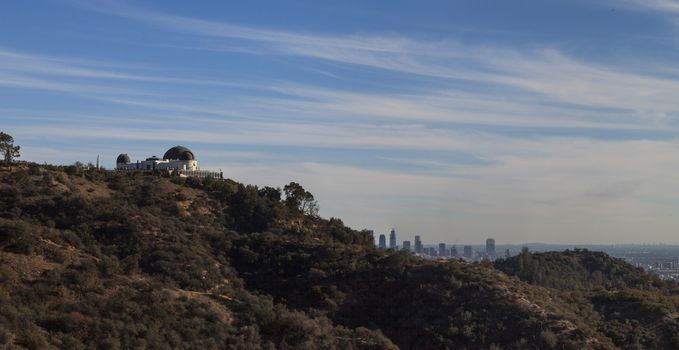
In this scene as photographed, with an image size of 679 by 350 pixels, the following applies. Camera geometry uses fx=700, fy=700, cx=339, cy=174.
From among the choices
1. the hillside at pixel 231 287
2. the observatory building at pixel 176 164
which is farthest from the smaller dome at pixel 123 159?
the hillside at pixel 231 287

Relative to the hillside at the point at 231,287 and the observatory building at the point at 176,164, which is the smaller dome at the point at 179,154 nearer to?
the observatory building at the point at 176,164

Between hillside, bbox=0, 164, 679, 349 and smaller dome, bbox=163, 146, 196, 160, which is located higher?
smaller dome, bbox=163, 146, 196, 160

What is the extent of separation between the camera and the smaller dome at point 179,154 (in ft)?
243

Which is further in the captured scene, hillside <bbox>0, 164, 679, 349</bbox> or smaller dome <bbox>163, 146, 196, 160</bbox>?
smaller dome <bbox>163, 146, 196, 160</bbox>

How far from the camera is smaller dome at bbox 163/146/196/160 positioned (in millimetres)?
74062

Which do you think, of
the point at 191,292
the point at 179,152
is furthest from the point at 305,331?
the point at 179,152

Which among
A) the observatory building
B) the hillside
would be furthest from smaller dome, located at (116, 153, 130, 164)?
the hillside

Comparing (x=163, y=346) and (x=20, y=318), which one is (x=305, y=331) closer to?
(x=163, y=346)

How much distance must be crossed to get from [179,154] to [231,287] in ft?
116

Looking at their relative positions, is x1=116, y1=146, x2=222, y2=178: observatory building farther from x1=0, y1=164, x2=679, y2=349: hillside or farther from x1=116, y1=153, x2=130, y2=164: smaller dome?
x1=0, y1=164, x2=679, y2=349: hillside

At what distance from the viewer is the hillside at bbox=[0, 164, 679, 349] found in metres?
29.4

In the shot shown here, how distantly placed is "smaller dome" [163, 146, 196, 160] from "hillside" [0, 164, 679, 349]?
1051 cm

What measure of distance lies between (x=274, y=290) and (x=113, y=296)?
47.9ft

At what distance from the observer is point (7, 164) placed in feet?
188
